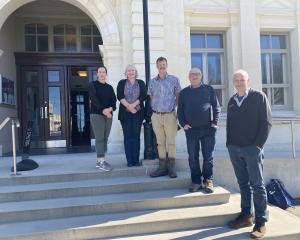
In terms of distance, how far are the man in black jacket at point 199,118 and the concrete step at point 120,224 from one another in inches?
21.6

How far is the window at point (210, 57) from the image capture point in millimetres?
9797

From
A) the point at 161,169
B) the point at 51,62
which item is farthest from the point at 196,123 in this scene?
the point at 51,62

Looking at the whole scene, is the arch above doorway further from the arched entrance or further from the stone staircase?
the stone staircase

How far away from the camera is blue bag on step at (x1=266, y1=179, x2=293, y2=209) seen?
6.67 meters

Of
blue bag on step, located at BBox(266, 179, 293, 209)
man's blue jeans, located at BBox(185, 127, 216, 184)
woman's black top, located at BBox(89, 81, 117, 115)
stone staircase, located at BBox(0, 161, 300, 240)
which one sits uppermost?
woman's black top, located at BBox(89, 81, 117, 115)

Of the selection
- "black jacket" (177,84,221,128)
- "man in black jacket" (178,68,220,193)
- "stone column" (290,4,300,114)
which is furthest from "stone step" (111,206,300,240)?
"stone column" (290,4,300,114)

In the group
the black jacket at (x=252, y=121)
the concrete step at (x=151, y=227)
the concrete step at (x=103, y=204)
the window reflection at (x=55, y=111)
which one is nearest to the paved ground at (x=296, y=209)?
the concrete step at (x=151, y=227)

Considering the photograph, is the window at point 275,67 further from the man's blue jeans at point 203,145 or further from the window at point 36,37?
the window at point 36,37

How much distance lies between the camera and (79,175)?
5.96 meters

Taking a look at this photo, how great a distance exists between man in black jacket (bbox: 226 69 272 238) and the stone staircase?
50 centimetres

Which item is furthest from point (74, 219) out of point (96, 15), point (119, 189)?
point (96, 15)

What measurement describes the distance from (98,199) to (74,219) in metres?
0.53

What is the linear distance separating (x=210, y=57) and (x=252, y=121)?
5.82 m

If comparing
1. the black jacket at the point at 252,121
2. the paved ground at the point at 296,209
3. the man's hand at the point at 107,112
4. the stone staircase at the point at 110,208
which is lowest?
the paved ground at the point at 296,209
